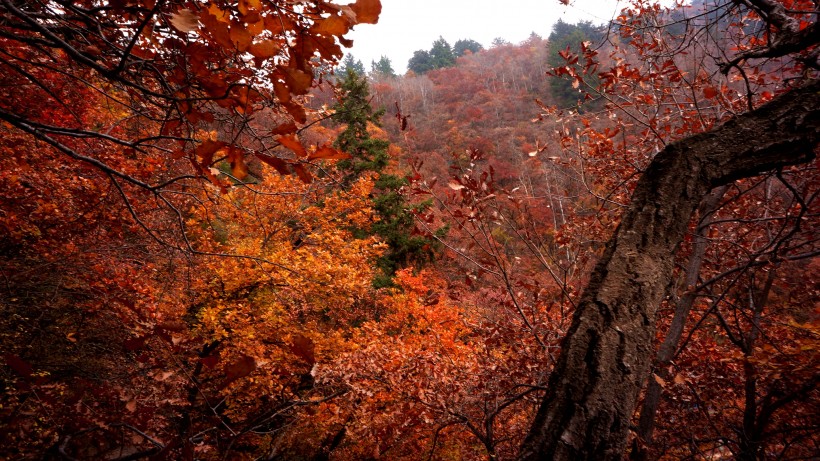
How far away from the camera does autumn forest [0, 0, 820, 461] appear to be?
1.02 metres

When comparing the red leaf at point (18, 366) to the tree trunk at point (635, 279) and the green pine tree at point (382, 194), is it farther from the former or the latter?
the green pine tree at point (382, 194)

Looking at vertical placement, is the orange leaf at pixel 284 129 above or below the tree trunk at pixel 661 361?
above

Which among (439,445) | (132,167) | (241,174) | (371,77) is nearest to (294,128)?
(241,174)

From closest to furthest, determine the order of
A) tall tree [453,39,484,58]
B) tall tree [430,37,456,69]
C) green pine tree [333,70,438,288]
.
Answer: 1. green pine tree [333,70,438,288]
2. tall tree [430,37,456,69]
3. tall tree [453,39,484,58]

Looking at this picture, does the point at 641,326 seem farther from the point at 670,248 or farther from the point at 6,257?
the point at 6,257

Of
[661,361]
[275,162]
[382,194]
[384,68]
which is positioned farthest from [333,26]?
[384,68]

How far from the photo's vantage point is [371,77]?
4728 centimetres

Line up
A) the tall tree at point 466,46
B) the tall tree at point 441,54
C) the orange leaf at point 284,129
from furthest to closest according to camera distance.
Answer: the tall tree at point 466,46 < the tall tree at point 441,54 < the orange leaf at point 284,129

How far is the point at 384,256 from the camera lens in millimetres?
14742

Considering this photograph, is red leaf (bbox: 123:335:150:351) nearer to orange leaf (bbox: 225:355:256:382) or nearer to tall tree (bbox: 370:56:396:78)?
orange leaf (bbox: 225:355:256:382)

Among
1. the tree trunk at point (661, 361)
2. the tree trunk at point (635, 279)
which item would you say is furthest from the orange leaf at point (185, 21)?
the tree trunk at point (661, 361)

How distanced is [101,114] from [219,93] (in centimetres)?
1184

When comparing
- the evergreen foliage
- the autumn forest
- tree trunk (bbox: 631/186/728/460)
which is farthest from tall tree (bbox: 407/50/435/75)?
tree trunk (bbox: 631/186/728/460)

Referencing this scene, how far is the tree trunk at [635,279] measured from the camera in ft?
3.09
